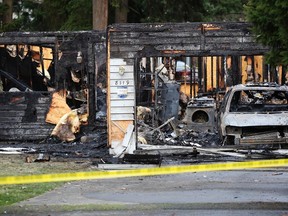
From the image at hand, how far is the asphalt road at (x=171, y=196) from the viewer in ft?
39.6

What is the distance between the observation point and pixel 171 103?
93.8ft

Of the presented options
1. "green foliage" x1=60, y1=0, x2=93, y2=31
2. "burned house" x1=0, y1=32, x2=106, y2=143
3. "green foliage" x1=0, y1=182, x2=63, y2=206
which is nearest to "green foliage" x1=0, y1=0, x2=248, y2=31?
"green foliage" x1=60, y1=0, x2=93, y2=31

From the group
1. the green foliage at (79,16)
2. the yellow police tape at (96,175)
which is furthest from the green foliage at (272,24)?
the green foliage at (79,16)

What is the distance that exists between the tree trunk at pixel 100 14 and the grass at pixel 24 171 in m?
12.9

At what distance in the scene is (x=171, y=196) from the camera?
543 inches

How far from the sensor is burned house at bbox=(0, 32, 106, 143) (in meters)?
25.2

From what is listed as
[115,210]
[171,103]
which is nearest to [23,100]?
[171,103]

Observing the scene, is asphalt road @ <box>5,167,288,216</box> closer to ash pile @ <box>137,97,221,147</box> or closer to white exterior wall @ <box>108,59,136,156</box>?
white exterior wall @ <box>108,59,136,156</box>

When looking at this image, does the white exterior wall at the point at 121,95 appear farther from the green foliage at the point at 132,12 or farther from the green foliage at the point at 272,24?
the green foliage at the point at 132,12

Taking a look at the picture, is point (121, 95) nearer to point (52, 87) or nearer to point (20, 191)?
point (52, 87)

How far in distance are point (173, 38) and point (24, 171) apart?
19.7ft

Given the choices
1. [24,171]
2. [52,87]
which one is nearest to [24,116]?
[52,87]

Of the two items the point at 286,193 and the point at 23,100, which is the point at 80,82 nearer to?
the point at 23,100

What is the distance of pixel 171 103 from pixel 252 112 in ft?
24.3
